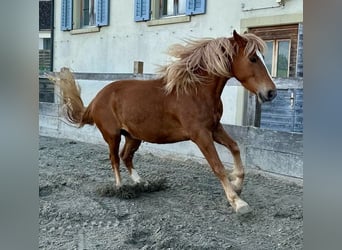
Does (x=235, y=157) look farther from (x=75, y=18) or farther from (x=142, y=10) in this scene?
(x=75, y=18)

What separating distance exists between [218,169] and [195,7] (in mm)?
2540

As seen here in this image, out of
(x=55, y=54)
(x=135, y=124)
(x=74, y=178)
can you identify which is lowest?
(x=74, y=178)

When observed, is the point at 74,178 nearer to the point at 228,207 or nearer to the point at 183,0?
the point at 228,207

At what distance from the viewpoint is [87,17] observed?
18.9ft

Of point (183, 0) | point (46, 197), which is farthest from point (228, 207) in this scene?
point (183, 0)

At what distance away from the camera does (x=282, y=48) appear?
3.65 m

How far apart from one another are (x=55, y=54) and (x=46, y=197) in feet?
13.4

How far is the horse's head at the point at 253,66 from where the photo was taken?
2.00 m

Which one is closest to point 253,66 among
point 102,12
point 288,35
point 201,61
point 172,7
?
point 201,61

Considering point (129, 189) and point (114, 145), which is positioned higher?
point (114, 145)

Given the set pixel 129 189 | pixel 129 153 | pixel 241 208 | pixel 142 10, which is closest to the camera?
pixel 241 208

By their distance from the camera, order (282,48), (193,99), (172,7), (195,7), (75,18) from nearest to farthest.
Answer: (193,99)
(282,48)
(195,7)
(172,7)
(75,18)

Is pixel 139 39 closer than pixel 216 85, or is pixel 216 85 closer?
pixel 216 85
